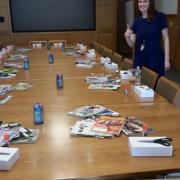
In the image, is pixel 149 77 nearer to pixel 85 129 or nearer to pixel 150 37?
pixel 150 37

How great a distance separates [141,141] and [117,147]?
0.12 metres

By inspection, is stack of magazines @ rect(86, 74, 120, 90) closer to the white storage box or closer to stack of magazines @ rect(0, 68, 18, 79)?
the white storage box

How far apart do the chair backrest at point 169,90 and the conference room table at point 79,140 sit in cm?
9

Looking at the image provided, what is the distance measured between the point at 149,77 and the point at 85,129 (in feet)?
Result: 4.40

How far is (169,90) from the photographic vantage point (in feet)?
7.60

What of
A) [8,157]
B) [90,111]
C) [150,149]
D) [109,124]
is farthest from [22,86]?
[150,149]

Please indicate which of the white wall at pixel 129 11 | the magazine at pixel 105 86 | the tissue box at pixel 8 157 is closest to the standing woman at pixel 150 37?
the magazine at pixel 105 86

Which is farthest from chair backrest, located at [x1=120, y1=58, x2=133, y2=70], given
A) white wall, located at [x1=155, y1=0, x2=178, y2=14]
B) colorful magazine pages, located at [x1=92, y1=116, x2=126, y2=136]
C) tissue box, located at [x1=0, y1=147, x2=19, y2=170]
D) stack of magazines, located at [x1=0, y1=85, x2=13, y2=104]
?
white wall, located at [x1=155, y1=0, x2=178, y2=14]

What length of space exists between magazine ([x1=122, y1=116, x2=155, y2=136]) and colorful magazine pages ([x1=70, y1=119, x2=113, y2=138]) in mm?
119

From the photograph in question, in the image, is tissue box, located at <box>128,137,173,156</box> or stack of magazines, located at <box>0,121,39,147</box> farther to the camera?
stack of magazines, located at <box>0,121,39,147</box>

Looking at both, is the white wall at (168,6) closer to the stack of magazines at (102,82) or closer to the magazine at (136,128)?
the stack of magazines at (102,82)

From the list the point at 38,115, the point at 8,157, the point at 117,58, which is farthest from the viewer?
the point at 117,58

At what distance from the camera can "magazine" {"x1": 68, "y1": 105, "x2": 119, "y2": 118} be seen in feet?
6.16

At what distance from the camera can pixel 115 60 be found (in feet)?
13.8
